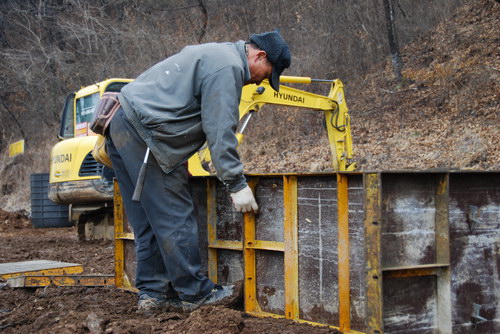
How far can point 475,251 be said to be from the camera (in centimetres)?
416

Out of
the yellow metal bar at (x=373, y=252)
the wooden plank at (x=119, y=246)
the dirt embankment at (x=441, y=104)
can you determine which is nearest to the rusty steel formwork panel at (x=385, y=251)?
the yellow metal bar at (x=373, y=252)

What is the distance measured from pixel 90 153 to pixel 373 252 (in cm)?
807

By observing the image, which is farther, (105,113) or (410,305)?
(105,113)

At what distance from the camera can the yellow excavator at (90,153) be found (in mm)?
9844

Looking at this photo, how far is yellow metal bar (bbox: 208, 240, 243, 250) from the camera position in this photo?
4902 millimetres

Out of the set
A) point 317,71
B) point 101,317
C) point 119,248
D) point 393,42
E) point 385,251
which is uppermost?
point 393,42

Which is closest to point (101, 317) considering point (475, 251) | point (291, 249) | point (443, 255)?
point (291, 249)

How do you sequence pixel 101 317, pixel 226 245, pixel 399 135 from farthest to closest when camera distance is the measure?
pixel 399 135, pixel 226 245, pixel 101 317

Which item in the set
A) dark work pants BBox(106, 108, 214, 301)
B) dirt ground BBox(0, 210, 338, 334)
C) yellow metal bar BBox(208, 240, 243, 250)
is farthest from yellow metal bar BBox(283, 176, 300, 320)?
dark work pants BBox(106, 108, 214, 301)

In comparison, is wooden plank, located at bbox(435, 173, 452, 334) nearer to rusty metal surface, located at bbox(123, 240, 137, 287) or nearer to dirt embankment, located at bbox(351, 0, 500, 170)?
rusty metal surface, located at bbox(123, 240, 137, 287)

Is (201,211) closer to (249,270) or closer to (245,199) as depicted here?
(249,270)

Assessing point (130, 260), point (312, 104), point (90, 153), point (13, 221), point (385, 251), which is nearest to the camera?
point (385, 251)

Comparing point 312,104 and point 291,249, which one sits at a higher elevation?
point 312,104

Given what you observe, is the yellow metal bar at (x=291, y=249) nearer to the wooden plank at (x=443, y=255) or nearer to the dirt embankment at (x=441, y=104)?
the wooden plank at (x=443, y=255)
